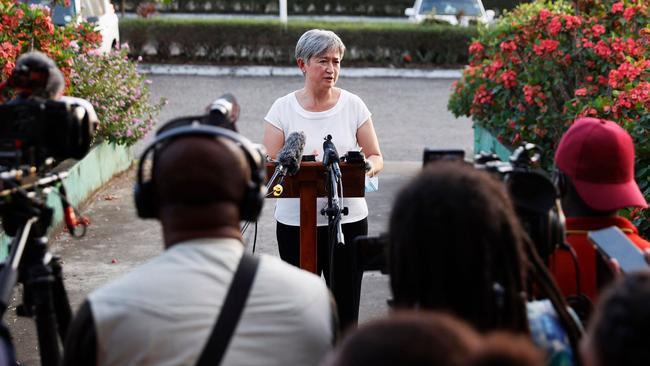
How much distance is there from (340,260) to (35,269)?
2127 millimetres

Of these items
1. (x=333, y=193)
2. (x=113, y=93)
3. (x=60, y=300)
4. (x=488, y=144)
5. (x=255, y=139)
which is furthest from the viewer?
(x=255, y=139)

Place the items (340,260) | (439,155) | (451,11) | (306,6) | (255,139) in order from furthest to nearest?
1. (306,6)
2. (451,11)
3. (255,139)
4. (340,260)
5. (439,155)

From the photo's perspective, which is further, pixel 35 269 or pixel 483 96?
pixel 483 96

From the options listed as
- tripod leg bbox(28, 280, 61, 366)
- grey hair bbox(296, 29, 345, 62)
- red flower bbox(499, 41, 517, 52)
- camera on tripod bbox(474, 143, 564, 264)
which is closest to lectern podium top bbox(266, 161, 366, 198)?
grey hair bbox(296, 29, 345, 62)

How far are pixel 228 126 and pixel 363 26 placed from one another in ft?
63.9

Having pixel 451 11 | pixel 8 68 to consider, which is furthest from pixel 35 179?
pixel 451 11

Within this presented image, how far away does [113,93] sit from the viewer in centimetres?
1036

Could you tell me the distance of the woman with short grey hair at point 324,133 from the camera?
205 inches

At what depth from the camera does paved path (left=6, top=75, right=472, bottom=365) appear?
7.19 metres

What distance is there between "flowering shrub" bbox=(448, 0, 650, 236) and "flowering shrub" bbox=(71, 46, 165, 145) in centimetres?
360

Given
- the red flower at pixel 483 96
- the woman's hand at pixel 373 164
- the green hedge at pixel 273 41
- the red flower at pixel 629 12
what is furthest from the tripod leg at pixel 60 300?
the green hedge at pixel 273 41

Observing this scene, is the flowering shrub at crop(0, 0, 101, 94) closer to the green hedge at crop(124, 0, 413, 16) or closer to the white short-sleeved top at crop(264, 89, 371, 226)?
the white short-sleeved top at crop(264, 89, 371, 226)

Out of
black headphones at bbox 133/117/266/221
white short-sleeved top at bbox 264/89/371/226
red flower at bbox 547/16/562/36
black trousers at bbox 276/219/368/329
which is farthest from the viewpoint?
red flower at bbox 547/16/562/36

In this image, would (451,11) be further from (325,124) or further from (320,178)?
(320,178)
